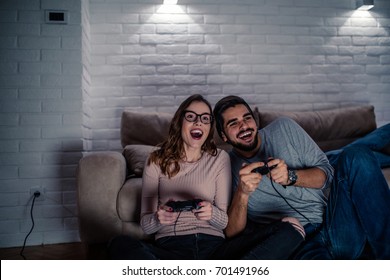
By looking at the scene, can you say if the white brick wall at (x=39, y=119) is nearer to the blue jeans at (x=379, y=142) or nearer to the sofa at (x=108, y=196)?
the sofa at (x=108, y=196)

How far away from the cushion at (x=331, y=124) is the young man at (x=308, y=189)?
83cm

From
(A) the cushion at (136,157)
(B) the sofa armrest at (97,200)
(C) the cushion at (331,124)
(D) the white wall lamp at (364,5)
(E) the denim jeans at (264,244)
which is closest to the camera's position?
(E) the denim jeans at (264,244)

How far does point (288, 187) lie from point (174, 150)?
463mm

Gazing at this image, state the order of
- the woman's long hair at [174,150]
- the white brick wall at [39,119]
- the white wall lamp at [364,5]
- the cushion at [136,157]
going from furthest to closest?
the white wall lamp at [364,5] < the white brick wall at [39,119] < the cushion at [136,157] < the woman's long hair at [174,150]

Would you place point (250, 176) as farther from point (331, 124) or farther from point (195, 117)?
point (331, 124)

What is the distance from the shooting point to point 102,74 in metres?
2.32

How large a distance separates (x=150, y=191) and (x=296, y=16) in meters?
2.02

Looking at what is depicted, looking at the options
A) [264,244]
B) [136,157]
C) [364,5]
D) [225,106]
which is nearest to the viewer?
[264,244]

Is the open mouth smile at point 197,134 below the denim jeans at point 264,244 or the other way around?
the other way around

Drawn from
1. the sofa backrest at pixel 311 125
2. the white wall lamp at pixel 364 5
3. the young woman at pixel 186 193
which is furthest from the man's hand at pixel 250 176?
the white wall lamp at pixel 364 5

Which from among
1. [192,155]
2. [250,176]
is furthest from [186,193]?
[250,176]

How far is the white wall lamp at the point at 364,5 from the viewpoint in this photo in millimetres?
2525

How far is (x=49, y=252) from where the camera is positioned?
5.96ft

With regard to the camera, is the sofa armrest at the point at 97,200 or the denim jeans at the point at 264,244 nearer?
the denim jeans at the point at 264,244
